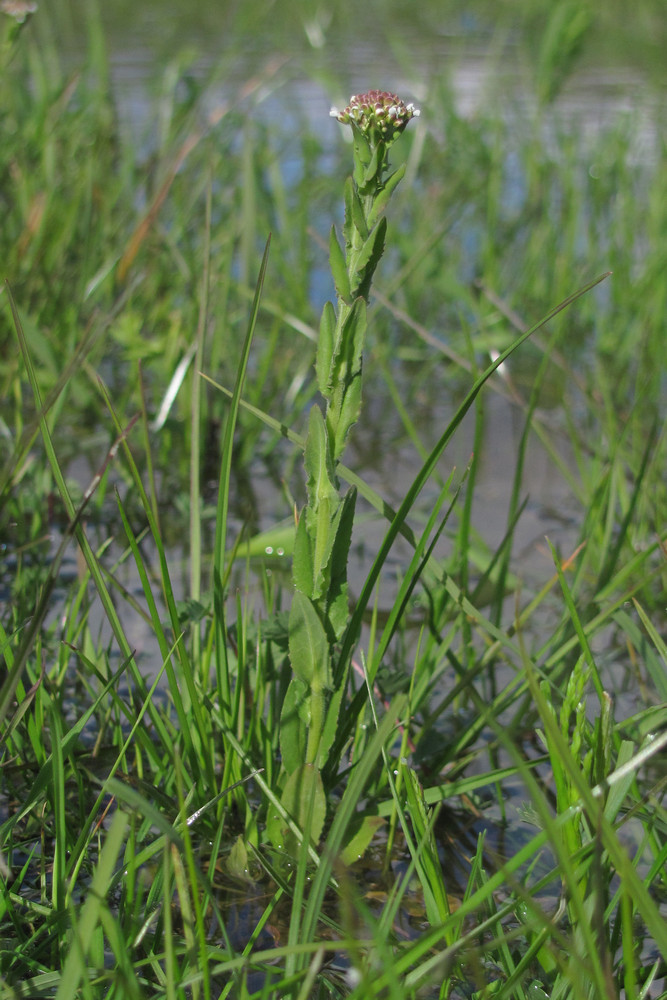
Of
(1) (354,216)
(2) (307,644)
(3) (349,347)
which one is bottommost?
(2) (307,644)

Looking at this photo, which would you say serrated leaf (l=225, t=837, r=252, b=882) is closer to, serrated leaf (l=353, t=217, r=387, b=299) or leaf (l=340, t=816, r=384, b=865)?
leaf (l=340, t=816, r=384, b=865)

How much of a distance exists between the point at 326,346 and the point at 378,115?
0.19 m

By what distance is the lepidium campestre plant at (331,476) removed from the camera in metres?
0.78

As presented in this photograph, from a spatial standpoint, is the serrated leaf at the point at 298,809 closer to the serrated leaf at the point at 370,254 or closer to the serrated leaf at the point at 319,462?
the serrated leaf at the point at 319,462

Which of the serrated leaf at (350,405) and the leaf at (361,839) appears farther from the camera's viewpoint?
the leaf at (361,839)

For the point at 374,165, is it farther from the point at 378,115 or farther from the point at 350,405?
the point at 350,405

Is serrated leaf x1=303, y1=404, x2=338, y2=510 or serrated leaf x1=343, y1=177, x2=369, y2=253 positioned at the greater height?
serrated leaf x1=343, y1=177, x2=369, y2=253

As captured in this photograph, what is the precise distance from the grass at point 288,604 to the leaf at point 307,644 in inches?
1.9

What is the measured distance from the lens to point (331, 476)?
2.72 ft

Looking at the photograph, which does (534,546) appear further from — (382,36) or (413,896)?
(382,36)

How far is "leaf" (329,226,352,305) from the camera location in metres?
0.77

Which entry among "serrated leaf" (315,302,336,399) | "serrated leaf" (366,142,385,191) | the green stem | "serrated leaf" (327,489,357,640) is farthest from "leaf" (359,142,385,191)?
the green stem

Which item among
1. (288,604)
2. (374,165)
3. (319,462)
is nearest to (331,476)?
(319,462)

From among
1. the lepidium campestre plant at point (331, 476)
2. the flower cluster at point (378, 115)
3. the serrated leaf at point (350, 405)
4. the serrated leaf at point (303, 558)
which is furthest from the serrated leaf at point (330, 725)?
the flower cluster at point (378, 115)
